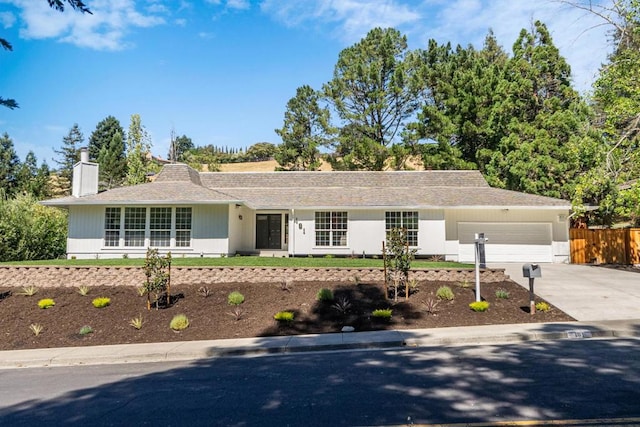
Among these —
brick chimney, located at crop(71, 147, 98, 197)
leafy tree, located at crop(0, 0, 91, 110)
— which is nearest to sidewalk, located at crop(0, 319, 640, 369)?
leafy tree, located at crop(0, 0, 91, 110)

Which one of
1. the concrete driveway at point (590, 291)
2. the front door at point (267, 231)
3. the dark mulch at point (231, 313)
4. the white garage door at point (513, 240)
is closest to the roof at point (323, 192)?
the front door at point (267, 231)

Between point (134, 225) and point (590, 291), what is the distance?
17.3 metres

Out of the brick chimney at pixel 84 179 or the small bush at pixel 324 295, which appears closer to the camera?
the small bush at pixel 324 295

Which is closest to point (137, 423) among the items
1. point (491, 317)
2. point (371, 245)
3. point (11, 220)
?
point (491, 317)

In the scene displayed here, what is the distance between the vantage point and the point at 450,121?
2878 centimetres

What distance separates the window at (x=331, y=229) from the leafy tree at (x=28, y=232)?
12.5 metres

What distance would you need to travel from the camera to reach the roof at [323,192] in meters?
18.4

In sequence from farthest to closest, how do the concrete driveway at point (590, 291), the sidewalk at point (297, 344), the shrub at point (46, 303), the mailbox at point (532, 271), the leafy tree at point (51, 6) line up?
the shrub at point (46, 303)
the concrete driveway at point (590, 291)
the mailbox at point (532, 271)
the sidewalk at point (297, 344)
the leafy tree at point (51, 6)

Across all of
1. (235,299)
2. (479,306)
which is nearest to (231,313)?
(235,299)

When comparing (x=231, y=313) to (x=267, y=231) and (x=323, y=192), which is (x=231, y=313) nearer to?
(x=267, y=231)

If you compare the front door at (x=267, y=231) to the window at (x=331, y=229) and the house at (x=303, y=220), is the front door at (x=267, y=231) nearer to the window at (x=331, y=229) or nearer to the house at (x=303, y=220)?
the house at (x=303, y=220)

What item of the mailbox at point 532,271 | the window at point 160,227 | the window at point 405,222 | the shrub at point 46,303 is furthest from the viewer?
the window at point 405,222

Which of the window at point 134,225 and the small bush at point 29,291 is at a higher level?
the window at point 134,225

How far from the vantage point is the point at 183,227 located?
59.8 feet
